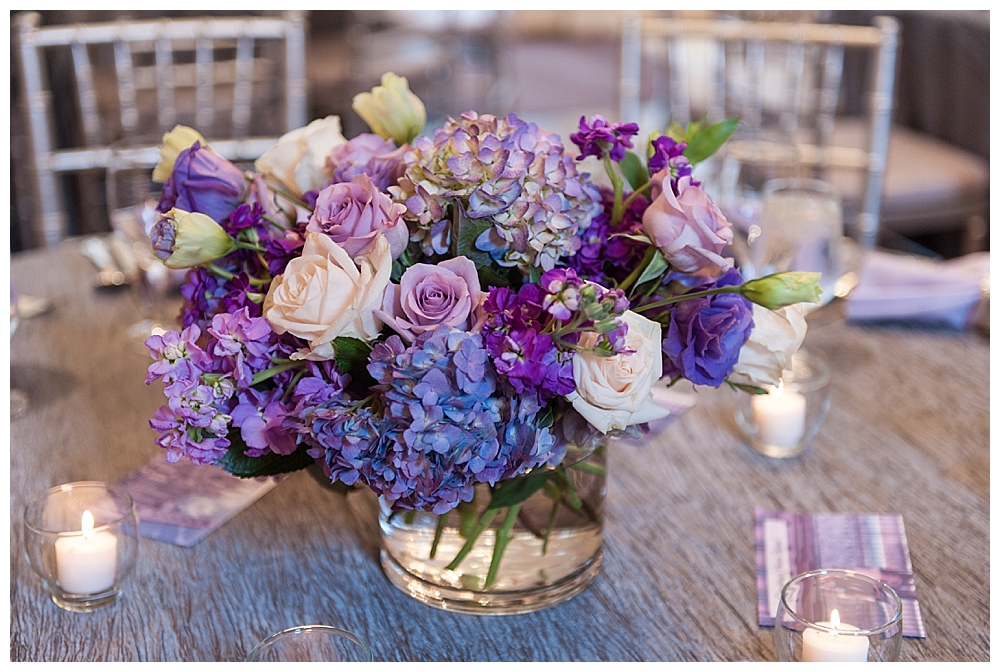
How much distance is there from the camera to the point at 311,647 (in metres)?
0.66

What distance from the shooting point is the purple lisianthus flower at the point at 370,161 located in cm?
71

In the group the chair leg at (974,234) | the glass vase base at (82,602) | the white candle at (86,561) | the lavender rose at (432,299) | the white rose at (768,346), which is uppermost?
the lavender rose at (432,299)

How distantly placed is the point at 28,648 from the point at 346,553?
247mm

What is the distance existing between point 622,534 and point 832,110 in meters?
1.88

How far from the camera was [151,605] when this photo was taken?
803 millimetres

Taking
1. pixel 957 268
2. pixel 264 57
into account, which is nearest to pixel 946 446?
pixel 957 268

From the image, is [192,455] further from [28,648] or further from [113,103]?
[113,103]

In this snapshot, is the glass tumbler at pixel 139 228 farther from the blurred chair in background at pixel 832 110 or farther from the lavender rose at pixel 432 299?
the blurred chair in background at pixel 832 110

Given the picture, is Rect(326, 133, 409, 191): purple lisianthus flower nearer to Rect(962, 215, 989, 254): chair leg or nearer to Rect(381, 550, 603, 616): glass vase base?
Rect(381, 550, 603, 616): glass vase base

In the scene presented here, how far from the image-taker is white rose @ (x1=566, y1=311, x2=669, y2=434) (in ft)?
2.03

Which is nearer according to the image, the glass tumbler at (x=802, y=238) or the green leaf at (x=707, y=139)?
the green leaf at (x=707, y=139)

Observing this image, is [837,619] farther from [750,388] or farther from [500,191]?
[500,191]

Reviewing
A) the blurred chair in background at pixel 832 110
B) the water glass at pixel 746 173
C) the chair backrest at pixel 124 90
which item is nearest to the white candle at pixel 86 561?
the water glass at pixel 746 173

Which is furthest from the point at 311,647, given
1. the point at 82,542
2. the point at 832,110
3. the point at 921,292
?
the point at 832,110
